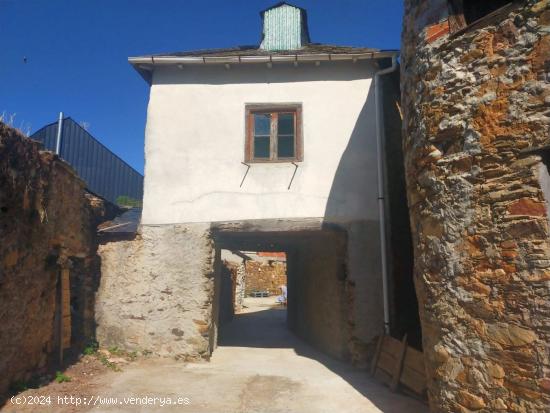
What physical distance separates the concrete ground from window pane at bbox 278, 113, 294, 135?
14.4 feet

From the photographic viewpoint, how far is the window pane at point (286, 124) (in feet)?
25.2

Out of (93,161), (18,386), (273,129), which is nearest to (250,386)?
(18,386)

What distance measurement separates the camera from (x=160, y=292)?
280 inches

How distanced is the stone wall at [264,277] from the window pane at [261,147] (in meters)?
17.0

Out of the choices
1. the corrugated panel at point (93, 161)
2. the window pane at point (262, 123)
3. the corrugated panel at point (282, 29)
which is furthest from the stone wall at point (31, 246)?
the corrugated panel at point (93, 161)

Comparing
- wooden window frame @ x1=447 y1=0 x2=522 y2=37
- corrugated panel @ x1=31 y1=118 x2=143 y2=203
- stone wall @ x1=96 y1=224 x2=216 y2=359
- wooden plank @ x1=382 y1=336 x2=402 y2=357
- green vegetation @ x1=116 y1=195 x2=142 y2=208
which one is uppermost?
corrugated panel @ x1=31 y1=118 x2=143 y2=203

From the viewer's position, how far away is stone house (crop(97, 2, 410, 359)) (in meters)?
7.04

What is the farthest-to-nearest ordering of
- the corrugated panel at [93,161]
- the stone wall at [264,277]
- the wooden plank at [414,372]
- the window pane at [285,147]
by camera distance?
the stone wall at [264,277], the corrugated panel at [93,161], the window pane at [285,147], the wooden plank at [414,372]

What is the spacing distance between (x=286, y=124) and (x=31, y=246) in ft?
15.8

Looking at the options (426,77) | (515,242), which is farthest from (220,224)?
(515,242)

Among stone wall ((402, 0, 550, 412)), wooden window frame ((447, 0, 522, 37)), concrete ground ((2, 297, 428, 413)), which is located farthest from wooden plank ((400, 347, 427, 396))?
wooden window frame ((447, 0, 522, 37))

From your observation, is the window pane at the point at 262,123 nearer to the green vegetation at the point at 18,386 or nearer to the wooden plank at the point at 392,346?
the wooden plank at the point at 392,346

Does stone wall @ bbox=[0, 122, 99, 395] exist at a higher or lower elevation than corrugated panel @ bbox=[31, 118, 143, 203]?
lower

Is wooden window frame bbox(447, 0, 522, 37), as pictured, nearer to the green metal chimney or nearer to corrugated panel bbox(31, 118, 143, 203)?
the green metal chimney
